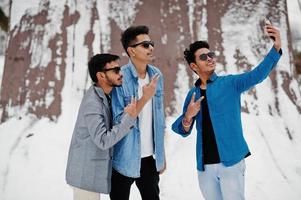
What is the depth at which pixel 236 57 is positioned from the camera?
3049mm

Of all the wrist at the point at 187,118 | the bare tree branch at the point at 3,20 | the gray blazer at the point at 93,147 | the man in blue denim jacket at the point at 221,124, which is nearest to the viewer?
the gray blazer at the point at 93,147

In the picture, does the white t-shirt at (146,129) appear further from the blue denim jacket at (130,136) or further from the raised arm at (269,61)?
the raised arm at (269,61)

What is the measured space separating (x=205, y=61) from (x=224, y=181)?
514 mm

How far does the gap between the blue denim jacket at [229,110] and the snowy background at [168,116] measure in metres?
0.92

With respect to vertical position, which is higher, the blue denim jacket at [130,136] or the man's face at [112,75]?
the man's face at [112,75]

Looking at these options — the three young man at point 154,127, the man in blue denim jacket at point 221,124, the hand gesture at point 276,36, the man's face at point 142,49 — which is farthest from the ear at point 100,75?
the hand gesture at point 276,36

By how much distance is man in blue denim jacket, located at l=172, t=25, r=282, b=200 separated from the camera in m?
1.28

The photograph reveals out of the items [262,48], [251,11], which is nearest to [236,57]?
[262,48]

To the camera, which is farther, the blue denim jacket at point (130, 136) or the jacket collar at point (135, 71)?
the jacket collar at point (135, 71)

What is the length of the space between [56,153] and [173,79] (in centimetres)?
121

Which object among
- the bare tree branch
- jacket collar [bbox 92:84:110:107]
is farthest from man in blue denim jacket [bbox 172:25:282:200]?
the bare tree branch

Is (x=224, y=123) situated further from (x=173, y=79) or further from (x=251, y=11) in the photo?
(x=251, y=11)

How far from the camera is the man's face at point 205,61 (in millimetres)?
1413


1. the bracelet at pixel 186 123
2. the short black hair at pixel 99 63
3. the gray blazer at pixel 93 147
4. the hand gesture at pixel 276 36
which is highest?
the hand gesture at pixel 276 36
